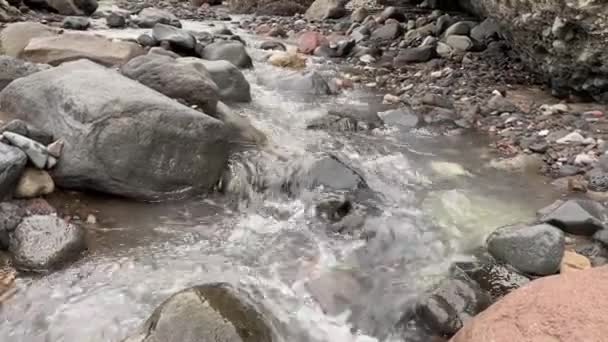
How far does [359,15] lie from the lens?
14711 millimetres

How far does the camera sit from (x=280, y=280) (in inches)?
160

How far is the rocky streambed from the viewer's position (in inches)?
138

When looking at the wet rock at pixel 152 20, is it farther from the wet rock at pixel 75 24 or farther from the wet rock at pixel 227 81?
the wet rock at pixel 227 81

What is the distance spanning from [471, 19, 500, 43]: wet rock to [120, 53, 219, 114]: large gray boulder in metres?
6.66

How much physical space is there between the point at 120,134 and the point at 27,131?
2.64ft

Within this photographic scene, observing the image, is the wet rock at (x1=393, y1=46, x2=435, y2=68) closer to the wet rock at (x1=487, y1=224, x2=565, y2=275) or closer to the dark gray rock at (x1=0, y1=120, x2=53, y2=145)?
the wet rock at (x1=487, y1=224, x2=565, y2=275)

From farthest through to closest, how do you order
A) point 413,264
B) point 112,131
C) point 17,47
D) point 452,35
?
point 452,35, point 17,47, point 112,131, point 413,264

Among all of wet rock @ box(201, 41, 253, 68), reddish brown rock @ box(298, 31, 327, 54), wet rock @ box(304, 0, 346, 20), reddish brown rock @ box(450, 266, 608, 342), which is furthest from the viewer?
wet rock @ box(304, 0, 346, 20)

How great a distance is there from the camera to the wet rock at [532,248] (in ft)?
13.4

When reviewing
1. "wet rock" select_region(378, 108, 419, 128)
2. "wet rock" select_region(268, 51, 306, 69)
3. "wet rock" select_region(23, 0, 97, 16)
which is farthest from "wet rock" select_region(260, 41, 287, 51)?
"wet rock" select_region(23, 0, 97, 16)

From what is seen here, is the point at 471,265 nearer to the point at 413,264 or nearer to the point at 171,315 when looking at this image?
the point at 413,264

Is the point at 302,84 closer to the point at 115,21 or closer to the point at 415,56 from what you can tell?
the point at 415,56

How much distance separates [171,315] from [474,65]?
26.1 feet

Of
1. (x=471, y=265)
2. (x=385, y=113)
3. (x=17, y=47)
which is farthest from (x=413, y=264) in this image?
(x=17, y=47)
